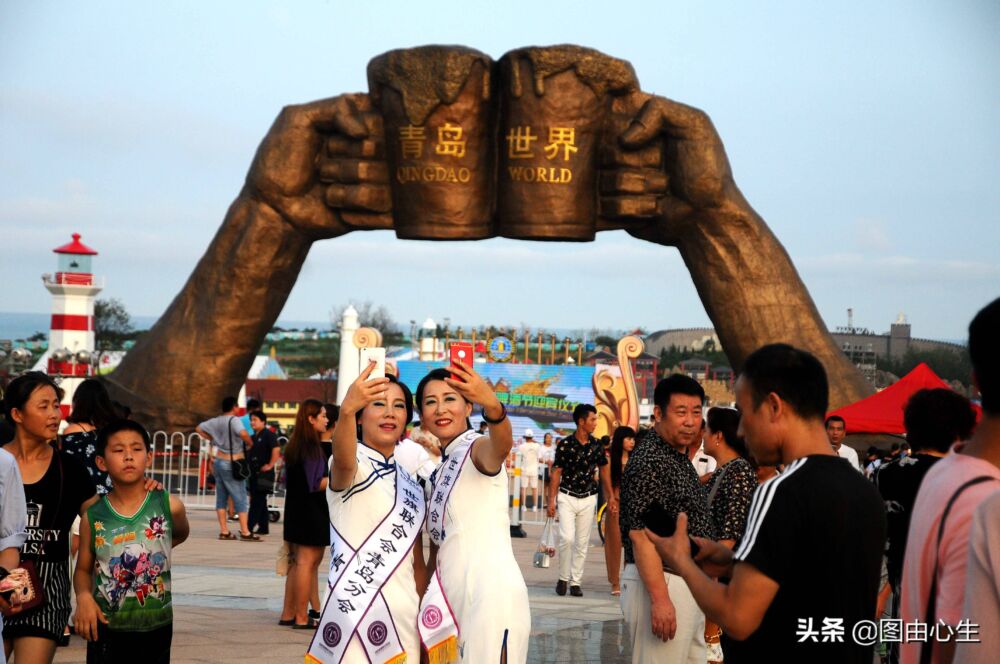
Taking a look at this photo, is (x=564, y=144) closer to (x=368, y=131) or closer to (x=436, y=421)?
(x=368, y=131)

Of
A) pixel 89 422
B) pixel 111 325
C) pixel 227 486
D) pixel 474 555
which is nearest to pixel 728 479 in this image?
pixel 474 555

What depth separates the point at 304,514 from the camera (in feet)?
28.9

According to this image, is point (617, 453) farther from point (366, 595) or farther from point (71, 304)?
point (71, 304)

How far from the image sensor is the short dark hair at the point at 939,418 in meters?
4.97

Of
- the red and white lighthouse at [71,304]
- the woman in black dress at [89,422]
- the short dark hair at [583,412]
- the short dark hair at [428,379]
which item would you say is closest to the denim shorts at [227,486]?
the short dark hair at [583,412]

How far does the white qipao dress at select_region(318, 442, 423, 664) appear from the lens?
484 cm

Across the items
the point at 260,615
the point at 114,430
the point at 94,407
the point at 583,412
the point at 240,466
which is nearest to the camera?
the point at 114,430

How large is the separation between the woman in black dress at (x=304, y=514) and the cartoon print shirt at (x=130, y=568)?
359 cm

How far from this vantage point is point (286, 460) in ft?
29.1

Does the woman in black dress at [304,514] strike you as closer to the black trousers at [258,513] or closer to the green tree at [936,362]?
the black trousers at [258,513]

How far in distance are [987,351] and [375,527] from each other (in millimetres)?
2830

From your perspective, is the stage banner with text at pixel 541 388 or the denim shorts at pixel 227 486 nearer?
the denim shorts at pixel 227 486

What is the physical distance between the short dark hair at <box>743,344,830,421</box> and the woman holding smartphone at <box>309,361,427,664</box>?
5.66ft

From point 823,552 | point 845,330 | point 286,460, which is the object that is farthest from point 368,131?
point 845,330
